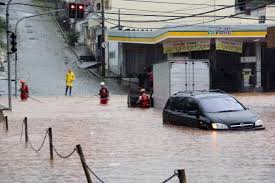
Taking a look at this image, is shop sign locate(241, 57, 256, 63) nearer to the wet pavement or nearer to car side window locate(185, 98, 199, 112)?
the wet pavement

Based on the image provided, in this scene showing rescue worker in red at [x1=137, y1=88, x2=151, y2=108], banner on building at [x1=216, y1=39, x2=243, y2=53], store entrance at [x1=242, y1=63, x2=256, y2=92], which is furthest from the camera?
banner on building at [x1=216, y1=39, x2=243, y2=53]

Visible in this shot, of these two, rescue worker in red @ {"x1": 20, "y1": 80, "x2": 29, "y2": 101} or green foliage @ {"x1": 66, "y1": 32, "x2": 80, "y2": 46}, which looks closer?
rescue worker in red @ {"x1": 20, "y1": 80, "x2": 29, "y2": 101}

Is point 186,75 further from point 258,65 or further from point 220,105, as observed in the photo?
point 258,65

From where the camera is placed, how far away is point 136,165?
13461mm

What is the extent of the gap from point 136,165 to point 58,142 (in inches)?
229

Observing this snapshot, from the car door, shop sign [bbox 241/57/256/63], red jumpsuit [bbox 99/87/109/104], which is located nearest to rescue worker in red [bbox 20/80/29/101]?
red jumpsuit [bbox 99/87/109/104]

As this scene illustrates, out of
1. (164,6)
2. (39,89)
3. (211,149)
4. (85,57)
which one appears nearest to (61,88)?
(39,89)

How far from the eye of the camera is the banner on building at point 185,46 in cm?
4888

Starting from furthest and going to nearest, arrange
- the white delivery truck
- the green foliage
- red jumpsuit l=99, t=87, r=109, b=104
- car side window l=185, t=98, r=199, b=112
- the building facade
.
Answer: the green foliage
the building facade
red jumpsuit l=99, t=87, r=109, b=104
the white delivery truck
car side window l=185, t=98, r=199, b=112

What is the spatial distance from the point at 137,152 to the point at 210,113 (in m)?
5.72

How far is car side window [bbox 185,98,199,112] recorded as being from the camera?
2175cm

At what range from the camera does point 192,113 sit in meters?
21.8

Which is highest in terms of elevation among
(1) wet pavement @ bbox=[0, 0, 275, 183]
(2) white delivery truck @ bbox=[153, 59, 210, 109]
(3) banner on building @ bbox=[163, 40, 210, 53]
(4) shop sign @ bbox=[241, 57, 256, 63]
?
(3) banner on building @ bbox=[163, 40, 210, 53]

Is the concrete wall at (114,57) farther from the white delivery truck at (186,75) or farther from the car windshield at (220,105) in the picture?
the car windshield at (220,105)
